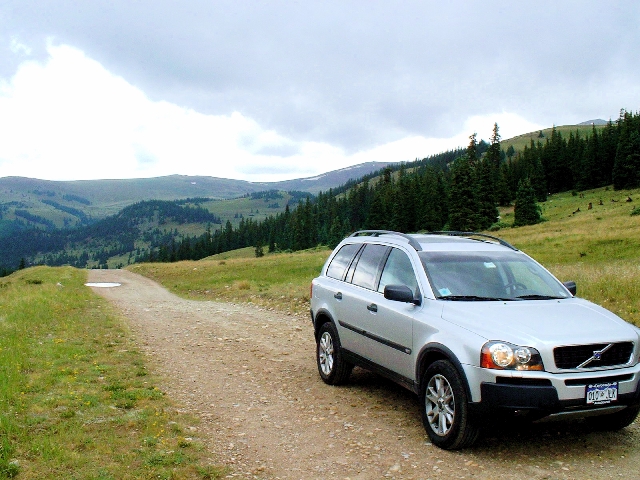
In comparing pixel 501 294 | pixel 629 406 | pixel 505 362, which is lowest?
pixel 629 406

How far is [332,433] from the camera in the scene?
623cm

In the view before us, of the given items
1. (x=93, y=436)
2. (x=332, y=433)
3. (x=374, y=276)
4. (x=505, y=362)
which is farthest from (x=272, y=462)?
(x=374, y=276)

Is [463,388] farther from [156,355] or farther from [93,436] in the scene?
[156,355]

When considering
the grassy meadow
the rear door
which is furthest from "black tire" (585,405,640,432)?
the grassy meadow

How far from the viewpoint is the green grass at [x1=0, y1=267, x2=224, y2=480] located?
4984 mm

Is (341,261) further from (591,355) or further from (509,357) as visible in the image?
(591,355)

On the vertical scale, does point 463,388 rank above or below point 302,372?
above

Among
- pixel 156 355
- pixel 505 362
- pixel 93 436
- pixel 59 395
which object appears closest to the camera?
pixel 505 362

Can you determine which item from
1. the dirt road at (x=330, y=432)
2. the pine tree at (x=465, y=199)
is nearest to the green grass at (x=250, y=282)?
the dirt road at (x=330, y=432)

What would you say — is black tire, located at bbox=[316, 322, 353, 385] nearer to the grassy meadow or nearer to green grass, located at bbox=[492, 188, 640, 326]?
green grass, located at bbox=[492, 188, 640, 326]

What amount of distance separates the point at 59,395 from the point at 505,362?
5.69m

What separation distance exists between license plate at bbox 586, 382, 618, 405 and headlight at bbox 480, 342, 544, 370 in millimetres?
531

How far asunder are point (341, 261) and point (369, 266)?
102cm

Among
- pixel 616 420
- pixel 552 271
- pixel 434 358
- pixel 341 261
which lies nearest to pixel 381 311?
pixel 434 358
